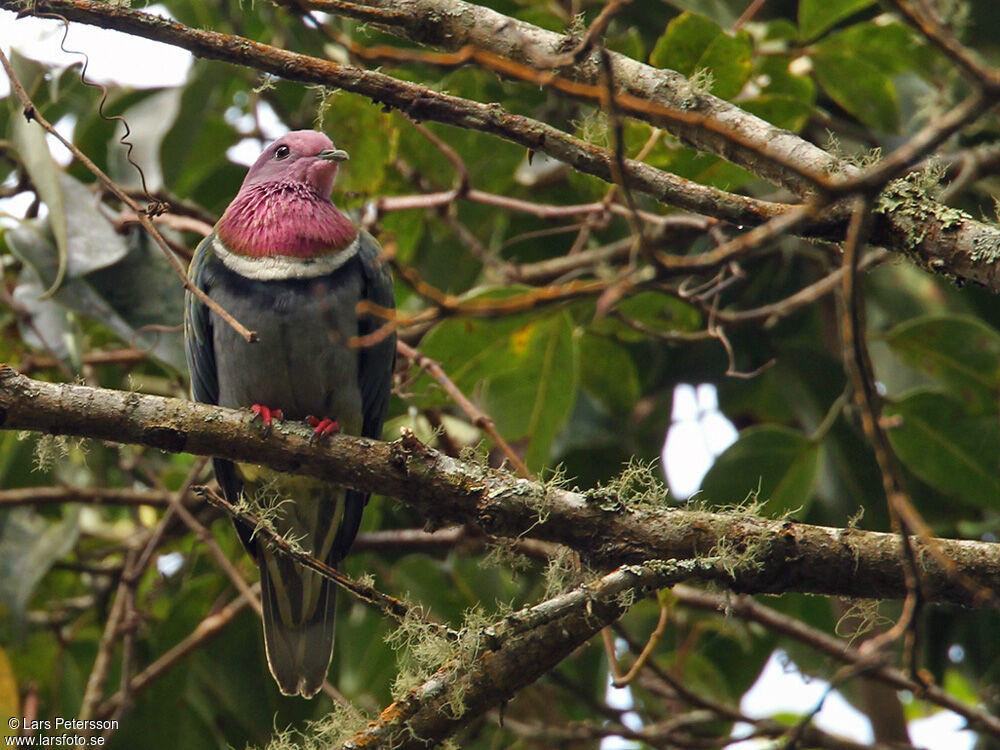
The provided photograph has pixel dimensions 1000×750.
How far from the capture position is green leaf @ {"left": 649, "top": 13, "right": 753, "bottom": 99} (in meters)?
2.88

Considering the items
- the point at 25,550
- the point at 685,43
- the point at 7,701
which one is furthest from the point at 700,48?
the point at 7,701

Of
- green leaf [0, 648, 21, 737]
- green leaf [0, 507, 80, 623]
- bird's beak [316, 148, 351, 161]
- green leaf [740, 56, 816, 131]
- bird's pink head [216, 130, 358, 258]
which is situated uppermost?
green leaf [740, 56, 816, 131]

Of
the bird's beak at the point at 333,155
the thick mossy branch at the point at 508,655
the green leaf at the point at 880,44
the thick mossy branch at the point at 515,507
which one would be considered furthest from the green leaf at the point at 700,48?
the thick mossy branch at the point at 508,655

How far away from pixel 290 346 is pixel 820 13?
77.4 inches

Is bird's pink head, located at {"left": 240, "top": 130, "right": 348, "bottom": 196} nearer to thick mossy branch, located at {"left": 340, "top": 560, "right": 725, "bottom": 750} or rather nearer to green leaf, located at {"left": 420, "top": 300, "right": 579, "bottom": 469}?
green leaf, located at {"left": 420, "top": 300, "right": 579, "bottom": 469}

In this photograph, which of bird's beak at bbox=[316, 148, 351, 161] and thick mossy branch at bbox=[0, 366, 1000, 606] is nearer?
thick mossy branch at bbox=[0, 366, 1000, 606]

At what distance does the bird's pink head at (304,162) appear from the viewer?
3287 millimetres

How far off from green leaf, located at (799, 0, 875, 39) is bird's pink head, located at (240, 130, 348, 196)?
152 centimetres

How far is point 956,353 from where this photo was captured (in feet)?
10.9

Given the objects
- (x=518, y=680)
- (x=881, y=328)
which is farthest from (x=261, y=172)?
(x=881, y=328)

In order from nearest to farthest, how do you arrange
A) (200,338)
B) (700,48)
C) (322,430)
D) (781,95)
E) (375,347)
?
(322,430), (700,48), (375,347), (200,338), (781,95)

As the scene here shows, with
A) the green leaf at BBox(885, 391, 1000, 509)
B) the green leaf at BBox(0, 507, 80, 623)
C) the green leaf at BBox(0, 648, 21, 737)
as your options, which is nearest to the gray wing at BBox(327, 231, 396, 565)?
the green leaf at BBox(0, 507, 80, 623)

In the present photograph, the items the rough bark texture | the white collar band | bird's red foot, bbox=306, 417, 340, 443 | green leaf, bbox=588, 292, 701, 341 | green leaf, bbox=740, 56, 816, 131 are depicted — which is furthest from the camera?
green leaf, bbox=588, 292, 701, 341

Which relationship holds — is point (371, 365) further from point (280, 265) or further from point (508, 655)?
point (508, 655)
